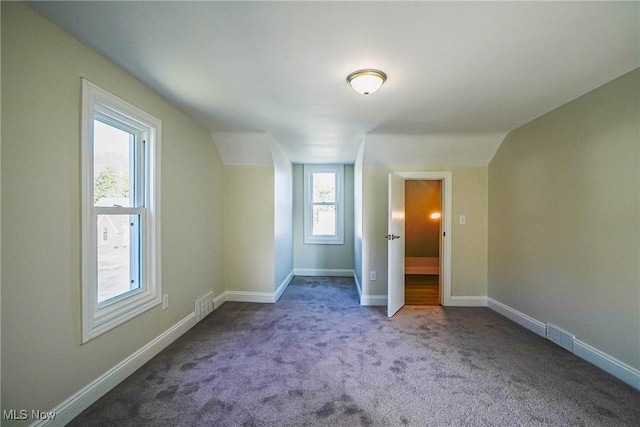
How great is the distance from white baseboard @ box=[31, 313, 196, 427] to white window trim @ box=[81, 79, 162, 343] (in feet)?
1.02

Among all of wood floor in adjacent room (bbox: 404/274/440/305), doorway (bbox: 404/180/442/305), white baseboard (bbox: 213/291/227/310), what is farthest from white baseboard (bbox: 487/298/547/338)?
white baseboard (bbox: 213/291/227/310)

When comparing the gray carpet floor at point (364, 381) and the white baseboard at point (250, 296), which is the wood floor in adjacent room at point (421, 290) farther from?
the white baseboard at point (250, 296)

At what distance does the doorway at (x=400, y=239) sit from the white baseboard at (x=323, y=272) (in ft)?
5.90

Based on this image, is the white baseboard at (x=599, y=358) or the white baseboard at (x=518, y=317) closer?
the white baseboard at (x=599, y=358)

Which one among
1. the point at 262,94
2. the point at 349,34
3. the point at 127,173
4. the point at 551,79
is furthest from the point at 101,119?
the point at 551,79

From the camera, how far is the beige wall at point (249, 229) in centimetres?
378

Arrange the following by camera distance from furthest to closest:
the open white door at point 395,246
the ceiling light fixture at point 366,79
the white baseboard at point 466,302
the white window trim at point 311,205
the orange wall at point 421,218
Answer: the white window trim at point 311,205
the orange wall at point 421,218
the white baseboard at point 466,302
the open white door at point 395,246
the ceiling light fixture at point 366,79

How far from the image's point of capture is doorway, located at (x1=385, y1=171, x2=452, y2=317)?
3.36 metres

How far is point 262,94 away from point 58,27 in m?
1.24

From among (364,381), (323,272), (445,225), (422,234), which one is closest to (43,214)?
(364,381)

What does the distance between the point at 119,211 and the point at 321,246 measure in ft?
12.5

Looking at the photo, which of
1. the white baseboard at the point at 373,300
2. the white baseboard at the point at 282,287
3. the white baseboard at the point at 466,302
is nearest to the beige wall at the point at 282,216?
the white baseboard at the point at 282,287

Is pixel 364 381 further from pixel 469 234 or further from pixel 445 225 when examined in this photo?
pixel 469 234

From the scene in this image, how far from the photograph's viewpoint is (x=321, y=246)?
17.9ft
